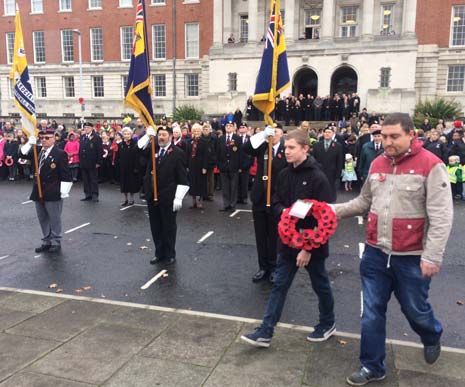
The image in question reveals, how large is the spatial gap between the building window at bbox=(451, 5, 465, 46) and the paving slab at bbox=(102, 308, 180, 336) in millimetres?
37740

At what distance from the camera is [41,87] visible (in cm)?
4928

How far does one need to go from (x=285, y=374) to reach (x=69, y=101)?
48.9 meters

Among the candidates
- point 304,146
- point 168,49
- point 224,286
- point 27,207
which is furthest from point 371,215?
point 168,49

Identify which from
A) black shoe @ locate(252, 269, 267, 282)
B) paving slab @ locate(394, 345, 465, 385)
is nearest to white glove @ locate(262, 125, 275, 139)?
black shoe @ locate(252, 269, 267, 282)

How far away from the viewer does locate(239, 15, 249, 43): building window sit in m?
39.7

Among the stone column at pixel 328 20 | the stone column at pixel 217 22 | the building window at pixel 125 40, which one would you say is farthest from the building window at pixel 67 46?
the stone column at pixel 328 20

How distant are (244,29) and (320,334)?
127ft

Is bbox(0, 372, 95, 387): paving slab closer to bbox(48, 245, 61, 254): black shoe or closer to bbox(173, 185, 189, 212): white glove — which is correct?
bbox(173, 185, 189, 212): white glove

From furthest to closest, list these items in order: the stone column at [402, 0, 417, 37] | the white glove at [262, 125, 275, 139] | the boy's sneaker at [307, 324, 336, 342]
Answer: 1. the stone column at [402, 0, 417, 37]
2. the white glove at [262, 125, 275, 139]
3. the boy's sneaker at [307, 324, 336, 342]

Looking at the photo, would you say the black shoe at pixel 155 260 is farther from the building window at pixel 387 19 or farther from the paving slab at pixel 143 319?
the building window at pixel 387 19

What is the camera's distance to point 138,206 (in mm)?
12188

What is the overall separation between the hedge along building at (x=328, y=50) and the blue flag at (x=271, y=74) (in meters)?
29.7

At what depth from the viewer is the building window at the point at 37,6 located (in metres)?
47.9

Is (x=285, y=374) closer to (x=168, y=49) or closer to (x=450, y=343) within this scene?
(x=450, y=343)
